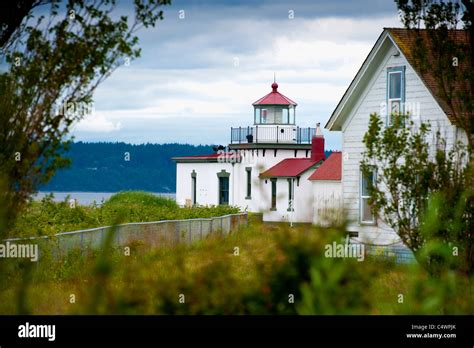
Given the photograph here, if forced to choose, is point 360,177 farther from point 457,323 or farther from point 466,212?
point 457,323

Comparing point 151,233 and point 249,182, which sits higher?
point 249,182

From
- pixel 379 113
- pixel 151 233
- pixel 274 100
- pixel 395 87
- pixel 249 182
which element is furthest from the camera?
pixel 249 182

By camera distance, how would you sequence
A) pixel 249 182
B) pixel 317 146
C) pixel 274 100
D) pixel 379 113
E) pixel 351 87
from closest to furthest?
pixel 379 113
pixel 351 87
pixel 317 146
pixel 274 100
pixel 249 182

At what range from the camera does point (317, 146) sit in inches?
1821

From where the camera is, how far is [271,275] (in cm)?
473

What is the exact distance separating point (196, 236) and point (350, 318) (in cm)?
2229

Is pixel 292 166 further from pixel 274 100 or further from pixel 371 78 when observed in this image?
pixel 371 78

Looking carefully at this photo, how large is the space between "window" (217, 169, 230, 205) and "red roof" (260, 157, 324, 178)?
167 inches

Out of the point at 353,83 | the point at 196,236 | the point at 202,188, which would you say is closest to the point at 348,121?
the point at 353,83

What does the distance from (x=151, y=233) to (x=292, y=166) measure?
24822 millimetres

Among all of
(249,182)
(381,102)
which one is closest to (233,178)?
(249,182)

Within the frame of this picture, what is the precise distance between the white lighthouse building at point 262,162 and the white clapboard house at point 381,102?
2125 centimetres

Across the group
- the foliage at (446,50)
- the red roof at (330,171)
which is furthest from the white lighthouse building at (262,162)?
the foliage at (446,50)

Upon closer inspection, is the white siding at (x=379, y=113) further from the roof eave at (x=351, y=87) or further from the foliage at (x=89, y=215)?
the foliage at (x=89, y=215)
